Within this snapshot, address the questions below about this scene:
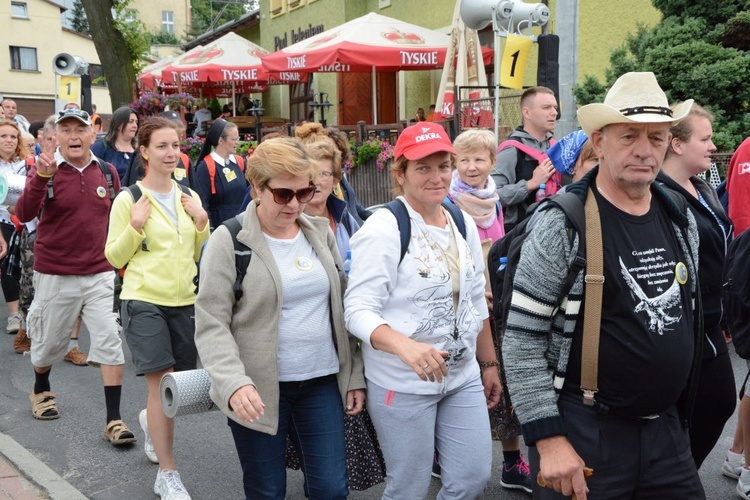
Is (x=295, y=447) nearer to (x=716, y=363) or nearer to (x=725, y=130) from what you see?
(x=716, y=363)

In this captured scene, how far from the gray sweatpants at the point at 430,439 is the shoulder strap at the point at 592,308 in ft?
2.83

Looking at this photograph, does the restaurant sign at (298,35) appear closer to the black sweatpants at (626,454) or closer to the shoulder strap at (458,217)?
the shoulder strap at (458,217)

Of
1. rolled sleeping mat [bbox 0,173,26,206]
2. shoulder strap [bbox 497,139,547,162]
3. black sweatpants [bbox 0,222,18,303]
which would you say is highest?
shoulder strap [bbox 497,139,547,162]

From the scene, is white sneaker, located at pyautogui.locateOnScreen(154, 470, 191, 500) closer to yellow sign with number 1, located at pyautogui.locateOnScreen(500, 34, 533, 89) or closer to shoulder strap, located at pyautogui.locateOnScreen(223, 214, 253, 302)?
shoulder strap, located at pyautogui.locateOnScreen(223, 214, 253, 302)

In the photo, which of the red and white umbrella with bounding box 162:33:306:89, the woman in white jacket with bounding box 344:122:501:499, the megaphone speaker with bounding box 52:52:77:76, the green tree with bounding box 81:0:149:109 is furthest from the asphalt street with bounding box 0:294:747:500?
the red and white umbrella with bounding box 162:33:306:89

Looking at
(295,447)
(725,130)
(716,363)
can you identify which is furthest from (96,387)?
(725,130)

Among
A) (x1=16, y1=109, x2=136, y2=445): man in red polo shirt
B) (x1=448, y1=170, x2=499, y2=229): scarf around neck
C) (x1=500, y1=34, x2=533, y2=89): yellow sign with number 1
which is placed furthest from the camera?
(x1=500, y1=34, x2=533, y2=89): yellow sign with number 1

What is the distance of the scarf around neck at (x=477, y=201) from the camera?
15.7 ft

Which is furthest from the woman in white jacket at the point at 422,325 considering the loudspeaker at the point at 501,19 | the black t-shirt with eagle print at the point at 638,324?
the loudspeaker at the point at 501,19

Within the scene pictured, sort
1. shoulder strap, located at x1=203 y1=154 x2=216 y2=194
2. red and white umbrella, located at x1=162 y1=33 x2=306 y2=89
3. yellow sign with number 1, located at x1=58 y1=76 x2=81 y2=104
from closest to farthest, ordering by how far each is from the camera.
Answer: shoulder strap, located at x1=203 y1=154 x2=216 y2=194
yellow sign with number 1, located at x1=58 y1=76 x2=81 y2=104
red and white umbrella, located at x1=162 y1=33 x2=306 y2=89

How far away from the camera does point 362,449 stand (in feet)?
12.7

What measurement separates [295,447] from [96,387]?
3.71 meters

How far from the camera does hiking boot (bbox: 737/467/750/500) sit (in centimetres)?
450

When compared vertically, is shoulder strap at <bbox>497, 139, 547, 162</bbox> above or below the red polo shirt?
above
